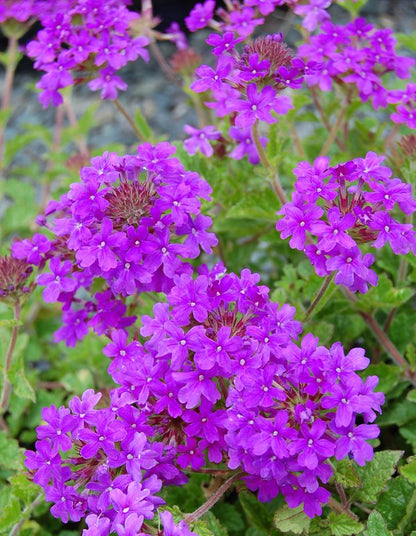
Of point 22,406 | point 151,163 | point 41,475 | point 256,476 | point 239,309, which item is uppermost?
point 151,163

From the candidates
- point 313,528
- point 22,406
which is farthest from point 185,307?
point 22,406

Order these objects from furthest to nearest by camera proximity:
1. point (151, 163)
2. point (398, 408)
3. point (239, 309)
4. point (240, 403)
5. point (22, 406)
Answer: point (22, 406), point (398, 408), point (151, 163), point (239, 309), point (240, 403)

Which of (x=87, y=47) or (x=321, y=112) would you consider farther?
(x=321, y=112)

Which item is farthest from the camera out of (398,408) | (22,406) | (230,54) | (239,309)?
(22,406)

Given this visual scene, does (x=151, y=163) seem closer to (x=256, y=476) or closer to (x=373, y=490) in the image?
(x=256, y=476)

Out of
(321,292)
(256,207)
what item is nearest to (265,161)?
(256,207)

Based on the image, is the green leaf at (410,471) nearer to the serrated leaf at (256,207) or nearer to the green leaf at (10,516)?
the serrated leaf at (256,207)

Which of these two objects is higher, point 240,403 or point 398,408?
point 240,403

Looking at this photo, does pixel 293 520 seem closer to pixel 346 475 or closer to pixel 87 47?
pixel 346 475
